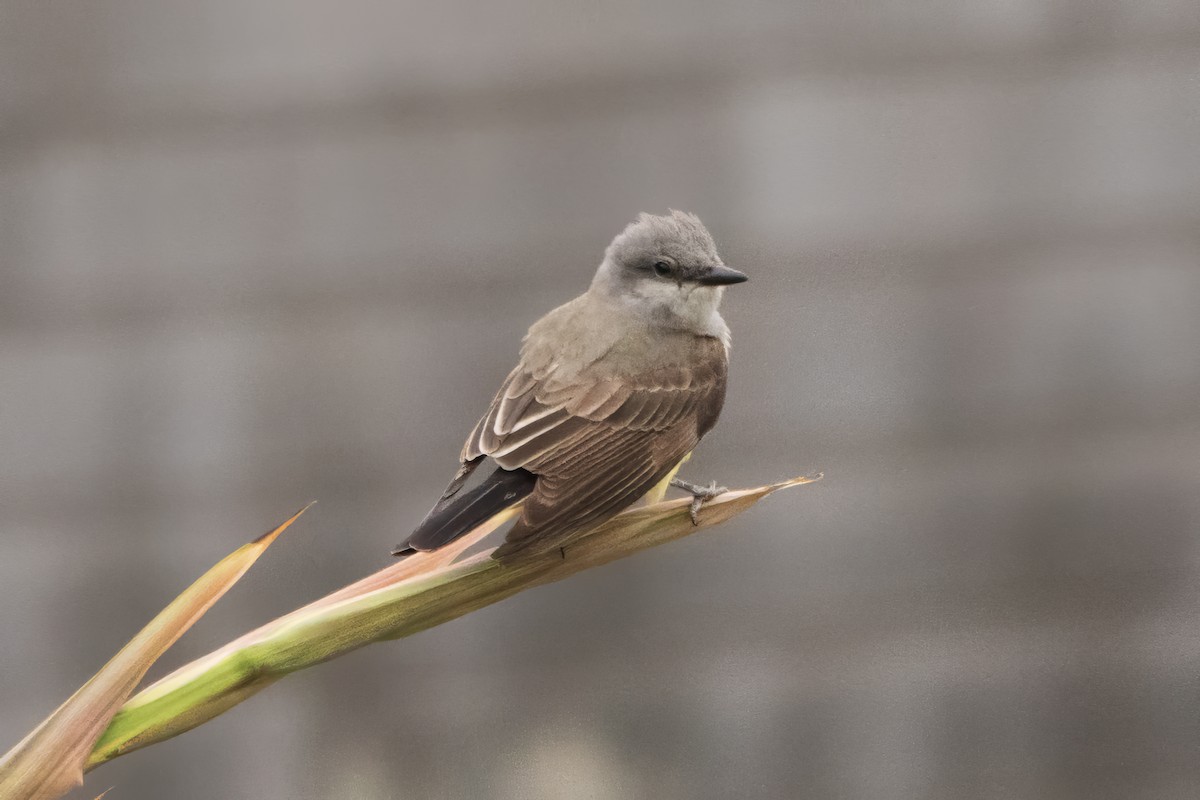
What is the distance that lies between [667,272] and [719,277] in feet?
0.26

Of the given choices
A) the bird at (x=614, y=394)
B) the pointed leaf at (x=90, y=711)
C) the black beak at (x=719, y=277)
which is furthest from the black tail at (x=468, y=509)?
the black beak at (x=719, y=277)

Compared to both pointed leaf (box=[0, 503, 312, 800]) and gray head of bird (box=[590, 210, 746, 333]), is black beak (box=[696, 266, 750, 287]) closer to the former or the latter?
gray head of bird (box=[590, 210, 746, 333])

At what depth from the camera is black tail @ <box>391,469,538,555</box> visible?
22.5 inches

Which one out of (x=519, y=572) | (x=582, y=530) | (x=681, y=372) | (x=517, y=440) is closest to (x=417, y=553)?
(x=519, y=572)

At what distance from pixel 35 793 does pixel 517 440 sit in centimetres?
48

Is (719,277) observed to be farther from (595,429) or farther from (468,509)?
(468,509)

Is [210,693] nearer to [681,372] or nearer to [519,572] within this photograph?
[519,572]

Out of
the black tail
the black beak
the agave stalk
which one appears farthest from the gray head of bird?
the agave stalk

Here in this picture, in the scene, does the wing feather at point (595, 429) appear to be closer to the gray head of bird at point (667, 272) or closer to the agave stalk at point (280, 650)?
the gray head of bird at point (667, 272)

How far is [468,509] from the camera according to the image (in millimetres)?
665

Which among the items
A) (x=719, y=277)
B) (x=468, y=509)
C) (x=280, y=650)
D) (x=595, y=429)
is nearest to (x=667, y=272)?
(x=719, y=277)

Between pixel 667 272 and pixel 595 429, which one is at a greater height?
pixel 667 272

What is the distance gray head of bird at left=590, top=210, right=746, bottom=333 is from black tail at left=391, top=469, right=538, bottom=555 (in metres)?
0.26

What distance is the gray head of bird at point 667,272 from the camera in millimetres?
972
